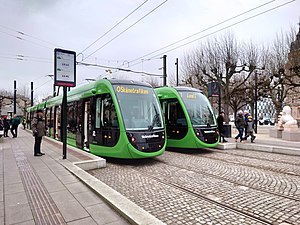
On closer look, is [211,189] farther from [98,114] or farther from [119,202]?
[98,114]

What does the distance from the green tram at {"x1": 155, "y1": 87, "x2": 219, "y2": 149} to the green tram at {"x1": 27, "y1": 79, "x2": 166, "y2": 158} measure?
216 cm

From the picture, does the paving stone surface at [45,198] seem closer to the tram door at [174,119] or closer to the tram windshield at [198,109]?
the tram door at [174,119]

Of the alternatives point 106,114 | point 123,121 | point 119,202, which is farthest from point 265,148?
point 119,202

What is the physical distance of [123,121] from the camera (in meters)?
7.62

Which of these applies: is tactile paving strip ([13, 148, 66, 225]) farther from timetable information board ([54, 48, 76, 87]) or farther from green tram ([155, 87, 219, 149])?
green tram ([155, 87, 219, 149])

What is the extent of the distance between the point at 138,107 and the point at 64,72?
290 centimetres

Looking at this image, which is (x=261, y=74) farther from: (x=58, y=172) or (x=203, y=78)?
(x=58, y=172)

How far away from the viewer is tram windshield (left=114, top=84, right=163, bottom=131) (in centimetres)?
779

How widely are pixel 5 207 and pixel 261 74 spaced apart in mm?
25205

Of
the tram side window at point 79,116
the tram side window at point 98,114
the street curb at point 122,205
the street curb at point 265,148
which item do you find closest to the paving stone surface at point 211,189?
the street curb at point 122,205

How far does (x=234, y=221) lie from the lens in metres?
3.65

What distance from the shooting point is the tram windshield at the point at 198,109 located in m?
10.3

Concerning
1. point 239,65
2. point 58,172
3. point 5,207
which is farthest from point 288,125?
point 5,207

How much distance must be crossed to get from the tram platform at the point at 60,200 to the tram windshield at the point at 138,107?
7.88 ft
